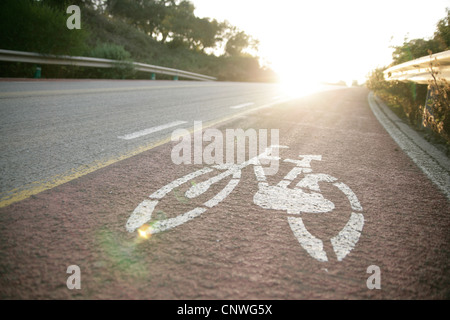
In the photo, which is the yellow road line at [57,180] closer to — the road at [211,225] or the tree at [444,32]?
the road at [211,225]

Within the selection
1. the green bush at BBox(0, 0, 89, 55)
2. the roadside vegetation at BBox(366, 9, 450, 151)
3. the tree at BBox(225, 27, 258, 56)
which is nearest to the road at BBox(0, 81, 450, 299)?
the roadside vegetation at BBox(366, 9, 450, 151)

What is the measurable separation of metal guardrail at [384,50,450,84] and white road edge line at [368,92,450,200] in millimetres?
981

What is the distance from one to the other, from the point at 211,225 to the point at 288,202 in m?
0.72

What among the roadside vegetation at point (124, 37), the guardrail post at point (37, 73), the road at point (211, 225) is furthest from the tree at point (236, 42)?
the road at point (211, 225)

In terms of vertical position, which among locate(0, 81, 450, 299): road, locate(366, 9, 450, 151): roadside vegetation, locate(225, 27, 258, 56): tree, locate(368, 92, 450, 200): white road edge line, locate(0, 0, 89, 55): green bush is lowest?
locate(0, 81, 450, 299): road

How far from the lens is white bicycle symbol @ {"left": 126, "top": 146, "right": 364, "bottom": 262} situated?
172 centimetres

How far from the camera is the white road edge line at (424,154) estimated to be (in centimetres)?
294

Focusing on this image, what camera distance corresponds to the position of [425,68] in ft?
16.1

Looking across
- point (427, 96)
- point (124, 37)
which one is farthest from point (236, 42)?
point (427, 96)

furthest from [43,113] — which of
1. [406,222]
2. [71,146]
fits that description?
[406,222]

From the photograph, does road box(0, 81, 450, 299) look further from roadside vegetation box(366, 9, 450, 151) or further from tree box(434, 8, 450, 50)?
tree box(434, 8, 450, 50)

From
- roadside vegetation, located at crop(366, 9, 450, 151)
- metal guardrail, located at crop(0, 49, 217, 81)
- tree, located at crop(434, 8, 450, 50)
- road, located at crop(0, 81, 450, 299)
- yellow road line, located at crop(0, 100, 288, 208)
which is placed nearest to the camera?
road, located at crop(0, 81, 450, 299)

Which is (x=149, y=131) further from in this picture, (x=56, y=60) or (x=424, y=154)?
(x=56, y=60)

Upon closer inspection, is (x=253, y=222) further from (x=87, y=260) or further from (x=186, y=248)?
(x=87, y=260)
